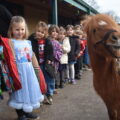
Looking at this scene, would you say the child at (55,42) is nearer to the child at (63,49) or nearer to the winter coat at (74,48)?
the child at (63,49)

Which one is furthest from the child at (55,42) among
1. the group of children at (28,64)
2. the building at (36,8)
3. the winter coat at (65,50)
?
the building at (36,8)

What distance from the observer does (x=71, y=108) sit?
5.35 metres

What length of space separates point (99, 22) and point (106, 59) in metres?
0.47

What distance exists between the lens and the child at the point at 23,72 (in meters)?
4.30

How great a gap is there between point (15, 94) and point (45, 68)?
1.37 metres

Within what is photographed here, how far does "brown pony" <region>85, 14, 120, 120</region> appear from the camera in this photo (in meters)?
3.36

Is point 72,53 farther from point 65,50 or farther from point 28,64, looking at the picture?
point 28,64

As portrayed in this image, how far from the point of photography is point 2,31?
15.2ft

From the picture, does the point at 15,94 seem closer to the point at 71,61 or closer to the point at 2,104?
the point at 2,104

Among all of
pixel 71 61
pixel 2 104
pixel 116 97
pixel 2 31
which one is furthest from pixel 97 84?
pixel 71 61

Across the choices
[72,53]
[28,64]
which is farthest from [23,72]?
[72,53]

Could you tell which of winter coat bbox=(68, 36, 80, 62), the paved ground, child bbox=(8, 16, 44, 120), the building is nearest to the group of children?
child bbox=(8, 16, 44, 120)

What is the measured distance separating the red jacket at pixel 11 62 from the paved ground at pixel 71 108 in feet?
3.07

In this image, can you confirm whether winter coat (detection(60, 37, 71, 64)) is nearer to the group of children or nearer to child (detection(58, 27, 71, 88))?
child (detection(58, 27, 71, 88))
